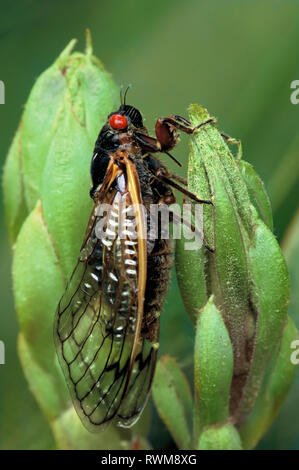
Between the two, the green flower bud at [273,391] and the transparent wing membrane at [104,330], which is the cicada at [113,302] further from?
the green flower bud at [273,391]

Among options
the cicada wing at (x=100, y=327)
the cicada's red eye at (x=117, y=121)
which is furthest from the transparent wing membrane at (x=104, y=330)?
the cicada's red eye at (x=117, y=121)

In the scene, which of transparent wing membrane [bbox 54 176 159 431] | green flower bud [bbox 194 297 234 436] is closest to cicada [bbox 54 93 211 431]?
transparent wing membrane [bbox 54 176 159 431]

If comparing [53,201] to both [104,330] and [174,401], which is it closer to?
[104,330]

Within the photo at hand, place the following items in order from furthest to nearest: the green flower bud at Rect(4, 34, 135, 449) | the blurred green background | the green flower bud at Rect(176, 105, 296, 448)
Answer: the blurred green background < the green flower bud at Rect(4, 34, 135, 449) < the green flower bud at Rect(176, 105, 296, 448)

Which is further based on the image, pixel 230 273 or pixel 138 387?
pixel 138 387

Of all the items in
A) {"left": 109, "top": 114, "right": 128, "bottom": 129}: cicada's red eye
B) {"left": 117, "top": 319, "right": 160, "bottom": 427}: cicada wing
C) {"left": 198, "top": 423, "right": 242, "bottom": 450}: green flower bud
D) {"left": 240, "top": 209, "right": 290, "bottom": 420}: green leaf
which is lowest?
{"left": 117, "top": 319, "right": 160, "bottom": 427}: cicada wing

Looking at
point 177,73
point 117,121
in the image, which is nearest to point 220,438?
point 117,121

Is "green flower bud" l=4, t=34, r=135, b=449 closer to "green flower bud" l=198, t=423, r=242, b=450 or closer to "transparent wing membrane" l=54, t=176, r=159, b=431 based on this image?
"transparent wing membrane" l=54, t=176, r=159, b=431
